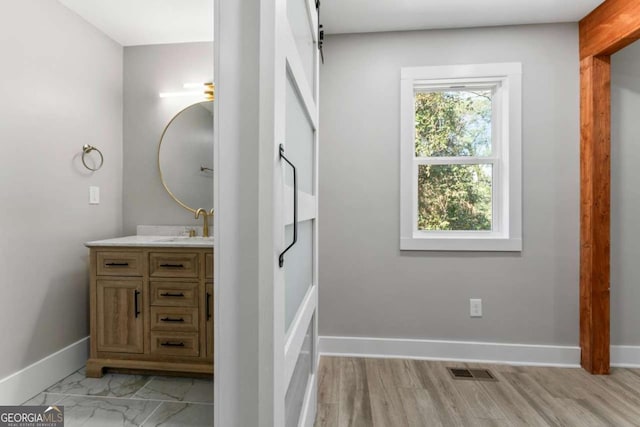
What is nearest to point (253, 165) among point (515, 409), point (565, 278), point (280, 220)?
point (280, 220)

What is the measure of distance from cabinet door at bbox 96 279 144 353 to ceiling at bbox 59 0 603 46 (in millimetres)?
1820

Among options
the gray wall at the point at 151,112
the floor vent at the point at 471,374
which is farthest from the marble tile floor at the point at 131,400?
the floor vent at the point at 471,374

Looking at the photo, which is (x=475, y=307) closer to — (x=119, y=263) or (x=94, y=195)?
(x=119, y=263)

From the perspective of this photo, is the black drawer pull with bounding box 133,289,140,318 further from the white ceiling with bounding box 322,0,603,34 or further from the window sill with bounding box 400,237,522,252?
the white ceiling with bounding box 322,0,603,34

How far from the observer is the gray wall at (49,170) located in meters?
1.83

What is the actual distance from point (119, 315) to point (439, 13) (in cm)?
287

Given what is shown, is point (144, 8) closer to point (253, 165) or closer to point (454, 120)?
point (253, 165)

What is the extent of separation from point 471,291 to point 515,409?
78 cm

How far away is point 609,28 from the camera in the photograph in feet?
6.59

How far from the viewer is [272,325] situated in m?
0.79

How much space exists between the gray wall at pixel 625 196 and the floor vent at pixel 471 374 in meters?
0.95

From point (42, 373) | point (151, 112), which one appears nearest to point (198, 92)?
point (151, 112)

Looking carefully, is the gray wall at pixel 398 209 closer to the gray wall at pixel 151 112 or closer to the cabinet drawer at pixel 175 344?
the cabinet drawer at pixel 175 344

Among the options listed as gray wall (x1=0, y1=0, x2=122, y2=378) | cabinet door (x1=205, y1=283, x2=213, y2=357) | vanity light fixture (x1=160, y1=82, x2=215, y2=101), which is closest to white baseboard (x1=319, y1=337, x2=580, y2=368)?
cabinet door (x1=205, y1=283, x2=213, y2=357)
